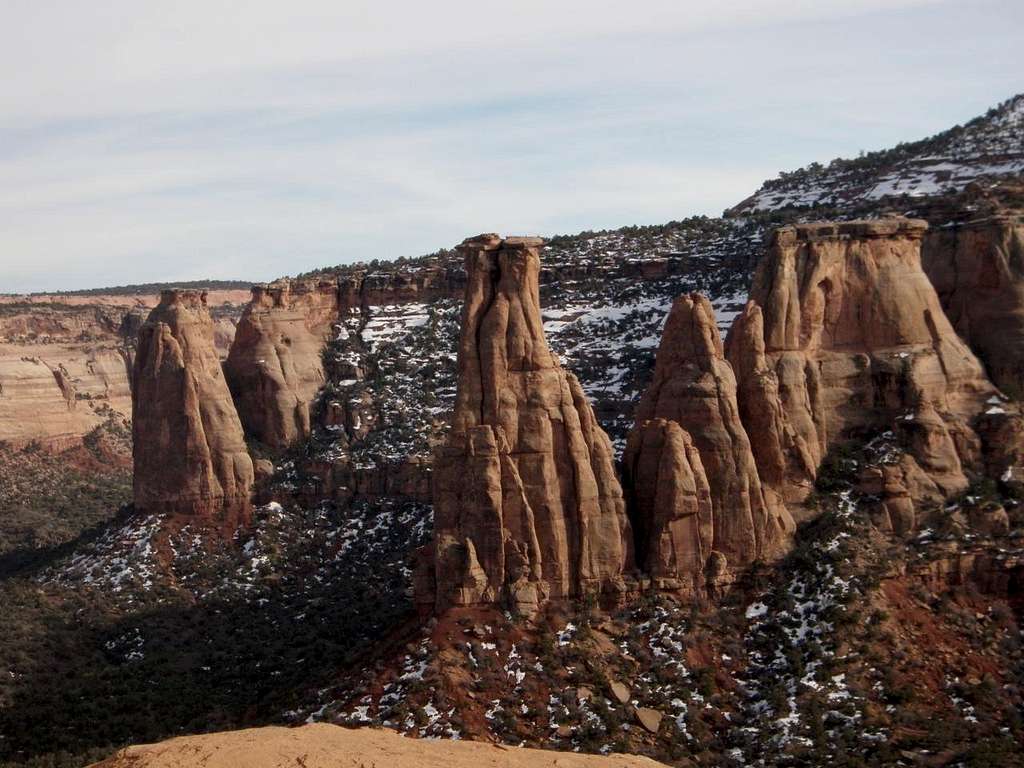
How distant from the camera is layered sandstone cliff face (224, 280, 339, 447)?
94375 mm

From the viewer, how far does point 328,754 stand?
31.9 m

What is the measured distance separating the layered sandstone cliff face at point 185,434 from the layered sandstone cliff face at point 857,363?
3283 centimetres

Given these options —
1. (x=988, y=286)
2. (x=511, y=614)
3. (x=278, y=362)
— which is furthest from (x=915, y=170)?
(x=511, y=614)

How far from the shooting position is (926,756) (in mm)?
51344

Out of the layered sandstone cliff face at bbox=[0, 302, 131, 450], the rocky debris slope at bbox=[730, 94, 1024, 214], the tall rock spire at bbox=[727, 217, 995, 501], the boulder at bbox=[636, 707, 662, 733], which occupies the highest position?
the rocky debris slope at bbox=[730, 94, 1024, 214]

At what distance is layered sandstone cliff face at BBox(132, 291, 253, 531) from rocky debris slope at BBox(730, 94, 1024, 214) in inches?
1721

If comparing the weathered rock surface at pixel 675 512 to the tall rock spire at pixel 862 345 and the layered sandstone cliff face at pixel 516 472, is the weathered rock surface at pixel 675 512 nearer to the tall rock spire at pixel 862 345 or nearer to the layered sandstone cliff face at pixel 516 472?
the layered sandstone cliff face at pixel 516 472

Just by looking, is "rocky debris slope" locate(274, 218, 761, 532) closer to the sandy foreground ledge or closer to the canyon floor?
the canyon floor

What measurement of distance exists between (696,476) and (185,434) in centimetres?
3611

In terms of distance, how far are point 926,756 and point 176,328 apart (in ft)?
166

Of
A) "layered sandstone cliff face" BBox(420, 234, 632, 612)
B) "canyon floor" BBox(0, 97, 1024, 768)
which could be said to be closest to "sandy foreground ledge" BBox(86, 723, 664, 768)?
"canyon floor" BBox(0, 97, 1024, 768)

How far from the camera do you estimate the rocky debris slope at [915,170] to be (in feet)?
366

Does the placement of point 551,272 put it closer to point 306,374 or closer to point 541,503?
point 306,374

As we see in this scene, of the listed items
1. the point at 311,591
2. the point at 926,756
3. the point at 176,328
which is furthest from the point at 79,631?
the point at 926,756
